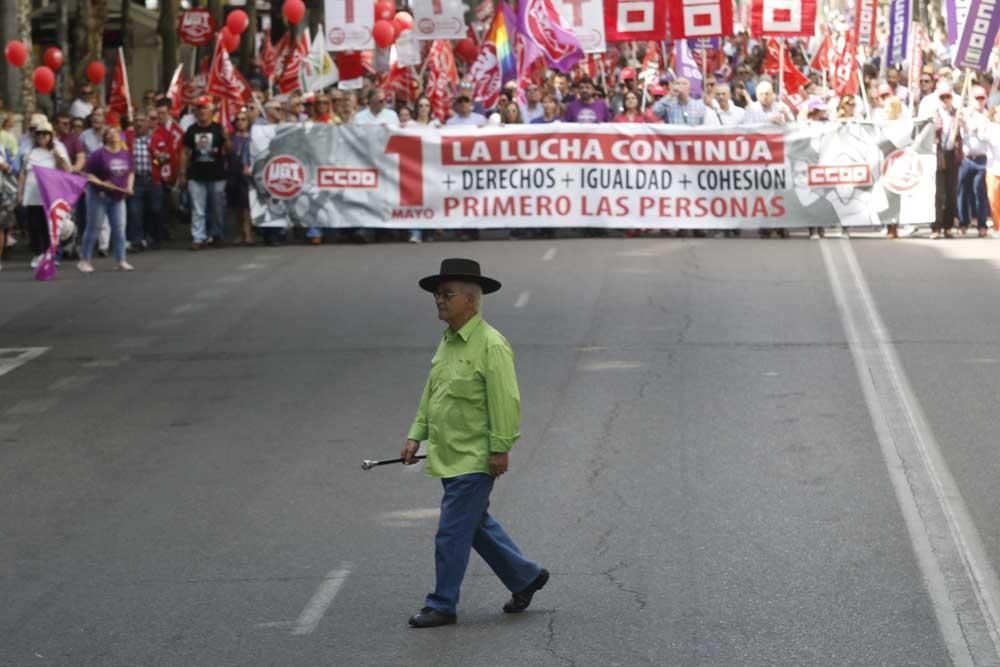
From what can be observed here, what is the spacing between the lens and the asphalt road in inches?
338

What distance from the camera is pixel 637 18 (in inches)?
1115

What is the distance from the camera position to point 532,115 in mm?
28094

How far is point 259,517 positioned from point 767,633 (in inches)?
137

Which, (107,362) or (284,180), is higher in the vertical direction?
(284,180)

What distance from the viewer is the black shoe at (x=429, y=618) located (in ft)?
28.2

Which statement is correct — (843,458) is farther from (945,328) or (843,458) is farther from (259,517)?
(945,328)

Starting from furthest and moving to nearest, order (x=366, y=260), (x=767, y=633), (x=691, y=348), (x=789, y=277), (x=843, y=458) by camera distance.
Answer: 1. (x=366, y=260)
2. (x=789, y=277)
3. (x=691, y=348)
4. (x=843, y=458)
5. (x=767, y=633)

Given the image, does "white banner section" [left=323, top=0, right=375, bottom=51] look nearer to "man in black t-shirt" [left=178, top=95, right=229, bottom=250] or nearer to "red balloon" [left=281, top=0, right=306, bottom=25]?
"man in black t-shirt" [left=178, top=95, right=229, bottom=250]

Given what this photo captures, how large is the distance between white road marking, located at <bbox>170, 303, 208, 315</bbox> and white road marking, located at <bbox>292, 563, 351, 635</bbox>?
33.1 feet

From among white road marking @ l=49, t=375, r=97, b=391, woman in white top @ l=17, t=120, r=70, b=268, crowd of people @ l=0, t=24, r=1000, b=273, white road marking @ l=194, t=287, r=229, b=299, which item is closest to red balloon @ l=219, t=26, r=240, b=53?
crowd of people @ l=0, t=24, r=1000, b=273

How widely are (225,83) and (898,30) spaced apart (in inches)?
501

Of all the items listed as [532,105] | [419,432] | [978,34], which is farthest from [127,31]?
[419,432]

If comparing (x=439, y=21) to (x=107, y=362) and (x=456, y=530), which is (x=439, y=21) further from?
(x=456, y=530)

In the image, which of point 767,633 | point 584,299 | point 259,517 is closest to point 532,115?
point 584,299
